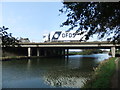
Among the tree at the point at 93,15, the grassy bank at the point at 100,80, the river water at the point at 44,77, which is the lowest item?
the river water at the point at 44,77

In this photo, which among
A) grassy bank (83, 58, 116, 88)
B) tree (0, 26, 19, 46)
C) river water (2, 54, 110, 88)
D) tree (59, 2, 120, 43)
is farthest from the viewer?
tree (0, 26, 19, 46)

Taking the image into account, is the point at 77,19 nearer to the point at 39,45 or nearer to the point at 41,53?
the point at 39,45

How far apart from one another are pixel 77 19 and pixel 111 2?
2.39 meters

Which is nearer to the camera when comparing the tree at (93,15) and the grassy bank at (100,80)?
the tree at (93,15)

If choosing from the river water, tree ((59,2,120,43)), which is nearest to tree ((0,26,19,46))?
the river water

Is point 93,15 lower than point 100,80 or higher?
higher

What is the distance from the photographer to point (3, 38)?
81.7 metres

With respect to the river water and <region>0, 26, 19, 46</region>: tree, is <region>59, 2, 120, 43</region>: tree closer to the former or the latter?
the river water

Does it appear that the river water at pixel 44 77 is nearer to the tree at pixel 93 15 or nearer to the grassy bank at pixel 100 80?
the grassy bank at pixel 100 80

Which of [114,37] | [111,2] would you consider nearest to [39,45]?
[114,37]

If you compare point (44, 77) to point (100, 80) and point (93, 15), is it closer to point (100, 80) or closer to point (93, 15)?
point (100, 80)

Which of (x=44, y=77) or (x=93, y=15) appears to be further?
(x=44, y=77)

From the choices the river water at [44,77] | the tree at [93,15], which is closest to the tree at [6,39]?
the river water at [44,77]

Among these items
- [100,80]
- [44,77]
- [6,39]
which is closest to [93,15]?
[100,80]
